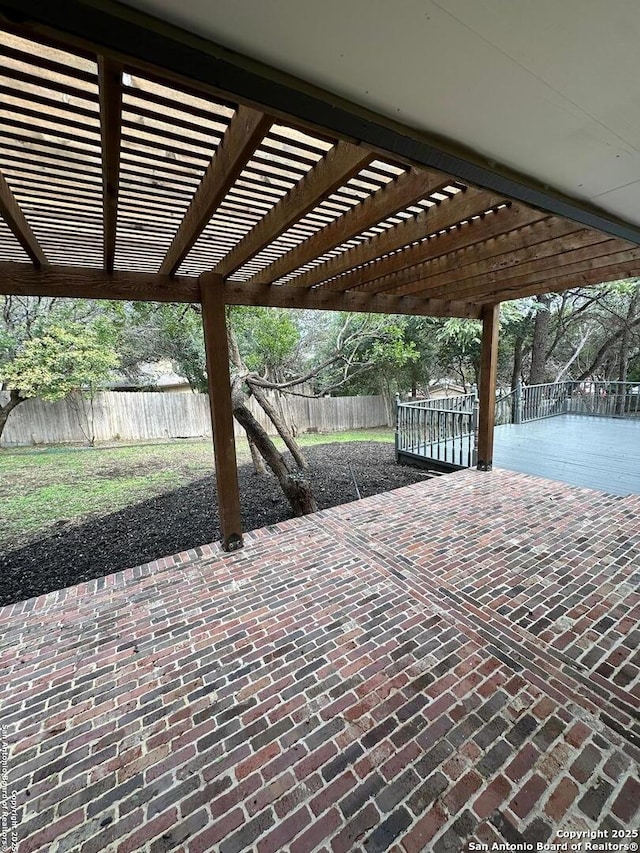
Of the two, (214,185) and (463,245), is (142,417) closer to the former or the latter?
(214,185)

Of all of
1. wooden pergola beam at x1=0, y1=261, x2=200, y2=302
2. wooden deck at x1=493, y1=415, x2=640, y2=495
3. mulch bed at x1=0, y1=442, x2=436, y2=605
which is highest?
wooden pergola beam at x1=0, y1=261, x2=200, y2=302

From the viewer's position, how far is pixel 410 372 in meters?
12.9

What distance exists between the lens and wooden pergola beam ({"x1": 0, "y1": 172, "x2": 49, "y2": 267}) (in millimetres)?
1631

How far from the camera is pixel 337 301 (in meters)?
3.90

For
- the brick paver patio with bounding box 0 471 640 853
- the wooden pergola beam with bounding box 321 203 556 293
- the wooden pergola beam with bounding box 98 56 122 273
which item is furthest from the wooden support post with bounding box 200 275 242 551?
the wooden pergola beam with bounding box 321 203 556 293

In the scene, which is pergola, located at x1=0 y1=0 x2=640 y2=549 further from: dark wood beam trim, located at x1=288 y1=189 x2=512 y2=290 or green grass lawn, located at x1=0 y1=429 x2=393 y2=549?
green grass lawn, located at x1=0 y1=429 x2=393 y2=549

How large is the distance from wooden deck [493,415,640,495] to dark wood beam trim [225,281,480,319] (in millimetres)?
2480

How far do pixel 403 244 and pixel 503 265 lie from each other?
1.21 meters

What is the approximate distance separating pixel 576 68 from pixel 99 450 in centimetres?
1078

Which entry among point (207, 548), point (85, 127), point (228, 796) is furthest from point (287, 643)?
point (85, 127)

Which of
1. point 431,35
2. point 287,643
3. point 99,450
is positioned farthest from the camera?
point 99,450

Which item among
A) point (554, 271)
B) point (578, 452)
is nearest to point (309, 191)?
point (554, 271)

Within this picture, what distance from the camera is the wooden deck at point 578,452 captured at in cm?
479

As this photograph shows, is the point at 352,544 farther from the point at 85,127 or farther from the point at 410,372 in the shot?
the point at 410,372
